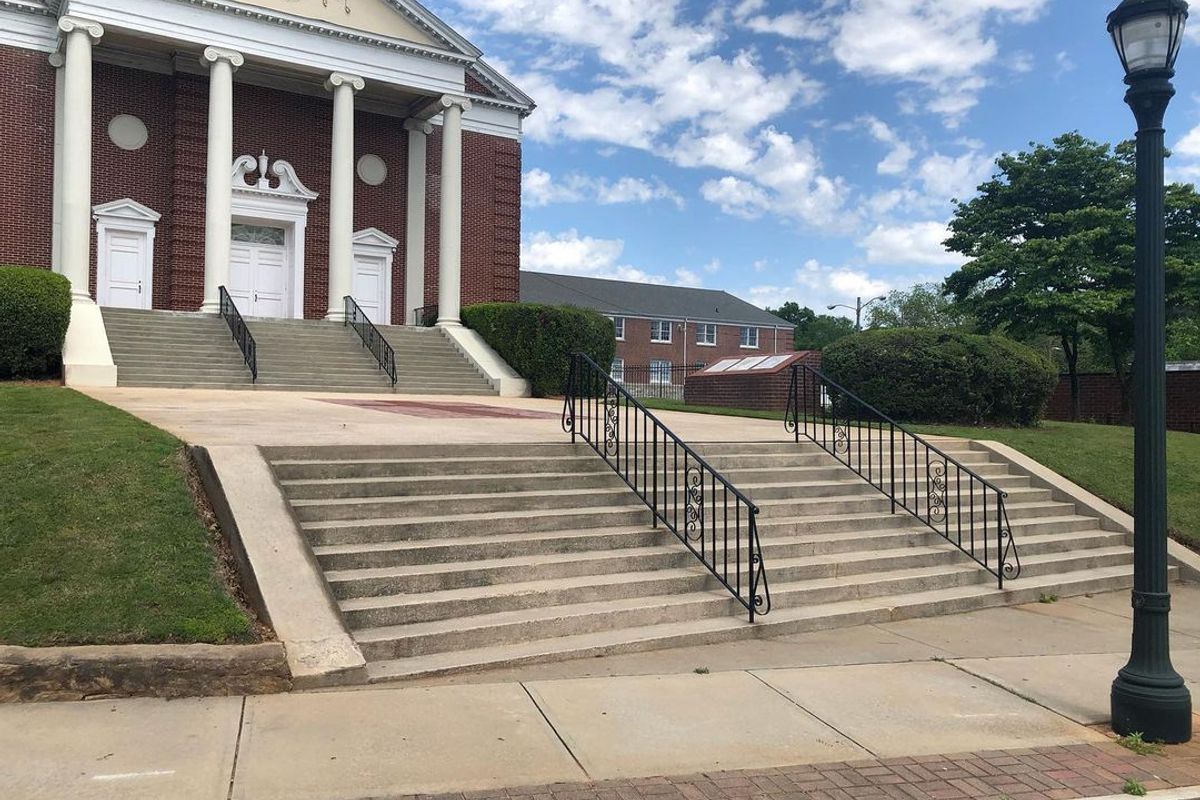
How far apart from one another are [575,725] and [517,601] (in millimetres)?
1691

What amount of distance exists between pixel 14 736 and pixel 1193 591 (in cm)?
960

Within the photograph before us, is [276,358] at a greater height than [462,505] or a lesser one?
greater

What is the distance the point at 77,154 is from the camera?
19.4 meters

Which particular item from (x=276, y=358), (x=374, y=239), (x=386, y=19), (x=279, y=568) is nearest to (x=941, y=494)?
(x=279, y=568)

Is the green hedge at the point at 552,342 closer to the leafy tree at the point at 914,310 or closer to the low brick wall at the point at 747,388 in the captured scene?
the low brick wall at the point at 747,388

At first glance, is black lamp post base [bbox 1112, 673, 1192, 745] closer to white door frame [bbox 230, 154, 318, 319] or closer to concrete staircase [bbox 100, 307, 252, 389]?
concrete staircase [bbox 100, 307, 252, 389]

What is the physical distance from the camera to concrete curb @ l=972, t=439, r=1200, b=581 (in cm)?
926

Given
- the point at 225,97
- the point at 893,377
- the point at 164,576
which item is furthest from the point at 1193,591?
the point at 225,97

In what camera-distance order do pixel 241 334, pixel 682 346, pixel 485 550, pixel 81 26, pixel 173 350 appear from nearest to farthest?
pixel 485 550 < pixel 173 350 < pixel 241 334 < pixel 81 26 < pixel 682 346

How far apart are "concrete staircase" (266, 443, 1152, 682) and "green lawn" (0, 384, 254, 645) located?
31.5 inches

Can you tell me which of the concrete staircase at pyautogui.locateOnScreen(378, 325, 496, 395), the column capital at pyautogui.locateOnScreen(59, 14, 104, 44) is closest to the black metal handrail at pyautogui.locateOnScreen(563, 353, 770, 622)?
the concrete staircase at pyautogui.locateOnScreen(378, 325, 496, 395)

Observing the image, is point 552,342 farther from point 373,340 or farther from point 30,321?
point 30,321

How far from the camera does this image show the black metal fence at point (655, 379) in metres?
34.8

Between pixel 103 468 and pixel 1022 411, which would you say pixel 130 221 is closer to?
pixel 103 468
